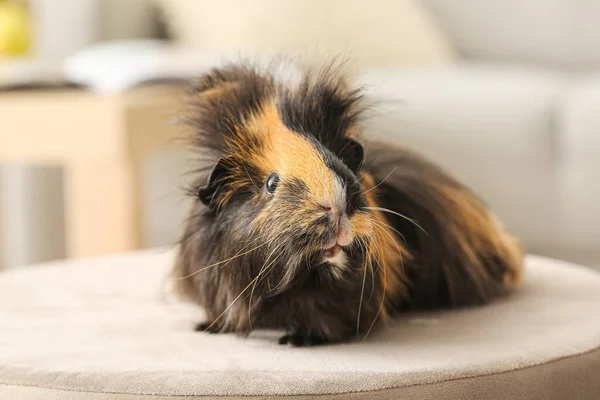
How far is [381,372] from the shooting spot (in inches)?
37.4

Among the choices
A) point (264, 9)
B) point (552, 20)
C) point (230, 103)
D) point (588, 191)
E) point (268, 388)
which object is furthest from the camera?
point (552, 20)

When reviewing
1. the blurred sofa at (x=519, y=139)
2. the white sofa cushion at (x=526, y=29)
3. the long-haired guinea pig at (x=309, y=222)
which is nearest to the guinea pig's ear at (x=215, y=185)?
the long-haired guinea pig at (x=309, y=222)

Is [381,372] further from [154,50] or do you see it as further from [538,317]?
[154,50]

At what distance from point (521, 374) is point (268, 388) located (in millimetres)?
268

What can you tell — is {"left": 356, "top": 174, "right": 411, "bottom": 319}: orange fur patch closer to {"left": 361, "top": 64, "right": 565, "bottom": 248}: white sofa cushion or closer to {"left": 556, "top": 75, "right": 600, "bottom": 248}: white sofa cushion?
{"left": 361, "top": 64, "right": 565, "bottom": 248}: white sofa cushion

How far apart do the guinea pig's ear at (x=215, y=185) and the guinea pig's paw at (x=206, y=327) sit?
0.16 m

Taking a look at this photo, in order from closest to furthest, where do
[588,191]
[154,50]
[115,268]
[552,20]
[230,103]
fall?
1. [230,103]
2. [115,268]
3. [154,50]
4. [588,191]
5. [552,20]

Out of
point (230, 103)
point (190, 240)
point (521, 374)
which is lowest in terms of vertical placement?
point (521, 374)

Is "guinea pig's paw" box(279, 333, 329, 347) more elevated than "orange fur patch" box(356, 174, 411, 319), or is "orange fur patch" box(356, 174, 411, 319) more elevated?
"orange fur patch" box(356, 174, 411, 319)

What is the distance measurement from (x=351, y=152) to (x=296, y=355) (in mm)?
227

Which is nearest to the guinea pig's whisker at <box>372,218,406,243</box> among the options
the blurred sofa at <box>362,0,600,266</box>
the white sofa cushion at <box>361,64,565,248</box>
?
the blurred sofa at <box>362,0,600,266</box>

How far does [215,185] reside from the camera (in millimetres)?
1016

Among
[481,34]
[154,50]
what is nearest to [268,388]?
[154,50]

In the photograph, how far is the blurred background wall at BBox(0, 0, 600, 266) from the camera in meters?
1.98
